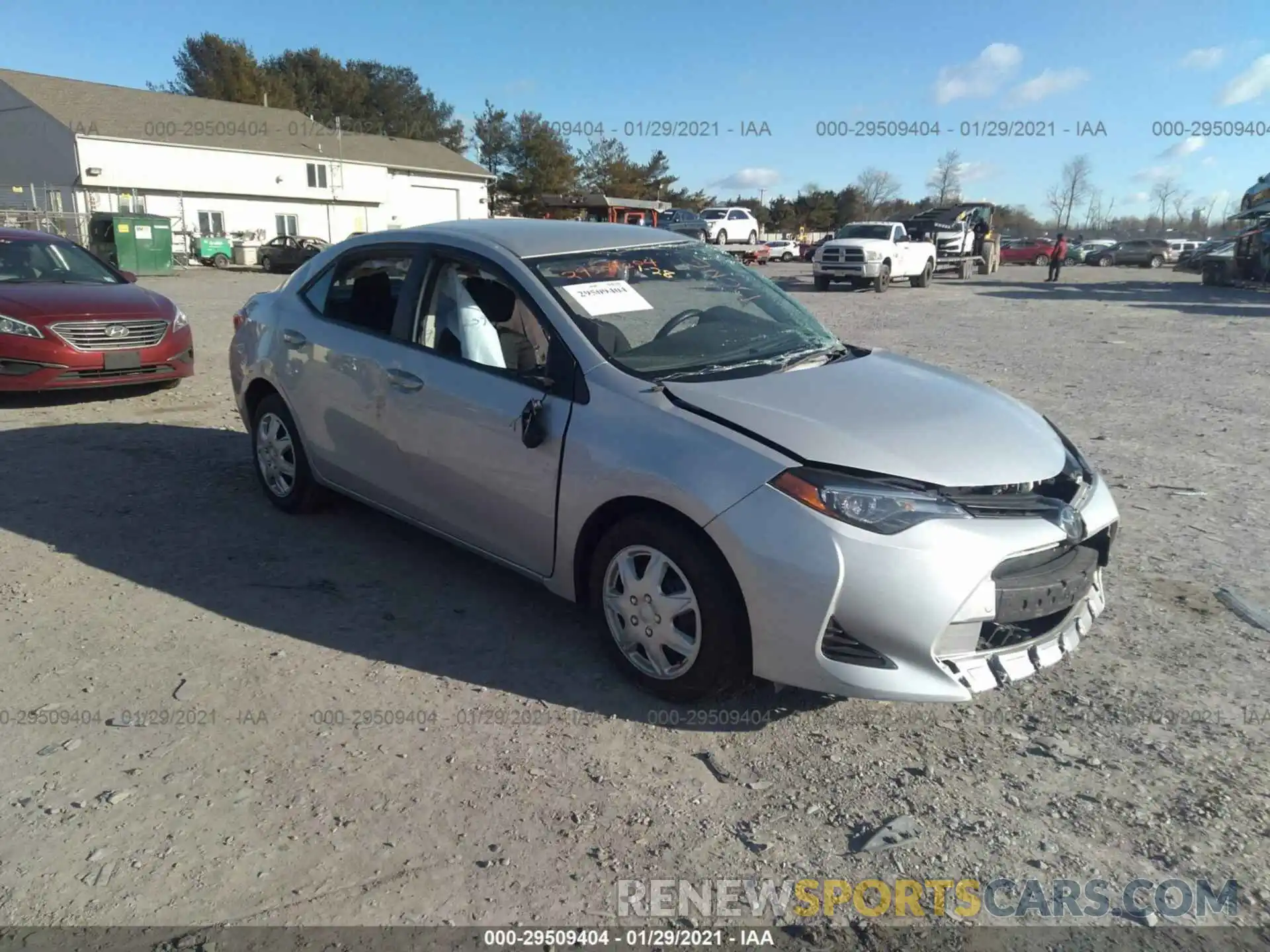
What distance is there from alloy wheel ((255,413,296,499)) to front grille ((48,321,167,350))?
3620 mm

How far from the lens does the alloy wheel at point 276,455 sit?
5.31 metres

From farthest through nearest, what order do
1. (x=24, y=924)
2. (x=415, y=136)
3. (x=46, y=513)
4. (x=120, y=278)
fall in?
1. (x=415, y=136)
2. (x=120, y=278)
3. (x=46, y=513)
4. (x=24, y=924)

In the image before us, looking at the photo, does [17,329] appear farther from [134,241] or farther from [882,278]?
[134,241]

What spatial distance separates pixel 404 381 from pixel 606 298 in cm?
106

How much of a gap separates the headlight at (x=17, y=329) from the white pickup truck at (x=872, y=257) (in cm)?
2175

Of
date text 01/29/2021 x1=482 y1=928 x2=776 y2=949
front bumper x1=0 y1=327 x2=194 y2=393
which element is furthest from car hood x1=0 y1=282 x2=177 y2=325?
date text 01/29/2021 x1=482 y1=928 x2=776 y2=949

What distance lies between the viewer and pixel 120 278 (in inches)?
371

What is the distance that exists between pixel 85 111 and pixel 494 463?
149 feet

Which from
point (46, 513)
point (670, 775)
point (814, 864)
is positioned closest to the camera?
point (814, 864)

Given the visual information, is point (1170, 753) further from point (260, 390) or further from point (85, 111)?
point (85, 111)

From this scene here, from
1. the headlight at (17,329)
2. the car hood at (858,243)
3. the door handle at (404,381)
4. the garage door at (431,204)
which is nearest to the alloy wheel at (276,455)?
the door handle at (404,381)

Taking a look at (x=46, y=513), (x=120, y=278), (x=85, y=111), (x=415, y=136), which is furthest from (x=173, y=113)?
(x=46, y=513)

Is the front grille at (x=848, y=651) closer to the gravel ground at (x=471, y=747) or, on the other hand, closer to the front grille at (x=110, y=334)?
the gravel ground at (x=471, y=747)

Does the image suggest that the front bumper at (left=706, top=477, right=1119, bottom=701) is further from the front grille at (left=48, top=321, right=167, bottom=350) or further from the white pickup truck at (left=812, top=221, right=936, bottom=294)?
the white pickup truck at (left=812, top=221, right=936, bottom=294)
